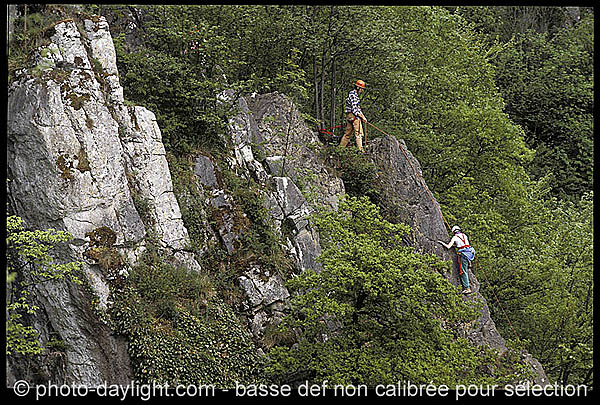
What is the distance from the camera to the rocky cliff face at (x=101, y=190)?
9.57 m

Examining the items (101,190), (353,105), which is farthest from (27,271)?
(353,105)

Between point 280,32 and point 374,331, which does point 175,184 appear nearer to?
point 374,331

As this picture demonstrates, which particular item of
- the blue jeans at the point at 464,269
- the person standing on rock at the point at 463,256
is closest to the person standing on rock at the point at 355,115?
the person standing on rock at the point at 463,256

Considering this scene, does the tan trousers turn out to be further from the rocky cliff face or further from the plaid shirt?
the rocky cliff face

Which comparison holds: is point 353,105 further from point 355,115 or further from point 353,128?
point 353,128

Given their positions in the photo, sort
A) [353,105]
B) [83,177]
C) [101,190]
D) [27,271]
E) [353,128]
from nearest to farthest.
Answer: [27,271], [83,177], [101,190], [353,105], [353,128]

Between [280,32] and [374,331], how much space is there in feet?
31.6

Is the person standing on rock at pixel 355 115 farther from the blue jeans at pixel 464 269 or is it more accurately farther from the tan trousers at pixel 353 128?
the blue jeans at pixel 464 269

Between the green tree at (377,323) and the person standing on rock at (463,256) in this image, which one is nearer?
the green tree at (377,323)

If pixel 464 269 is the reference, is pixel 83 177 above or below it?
above

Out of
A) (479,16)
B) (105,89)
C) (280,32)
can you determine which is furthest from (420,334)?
(479,16)

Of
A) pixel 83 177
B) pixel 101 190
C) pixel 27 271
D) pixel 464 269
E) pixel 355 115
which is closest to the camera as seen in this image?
pixel 27 271

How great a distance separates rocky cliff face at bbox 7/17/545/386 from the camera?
9570mm

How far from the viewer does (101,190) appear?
10242 mm
